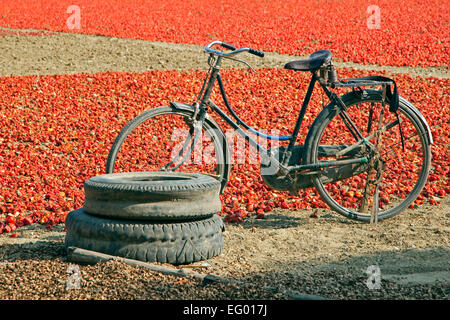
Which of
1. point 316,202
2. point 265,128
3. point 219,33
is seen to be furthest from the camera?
point 219,33

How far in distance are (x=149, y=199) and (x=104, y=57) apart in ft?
40.5

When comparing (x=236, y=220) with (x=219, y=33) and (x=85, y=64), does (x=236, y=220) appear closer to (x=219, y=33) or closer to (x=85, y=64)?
(x=85, y=64)

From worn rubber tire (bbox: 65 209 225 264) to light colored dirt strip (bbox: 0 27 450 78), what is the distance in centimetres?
1040

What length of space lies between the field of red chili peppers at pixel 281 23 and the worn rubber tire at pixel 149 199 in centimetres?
1203

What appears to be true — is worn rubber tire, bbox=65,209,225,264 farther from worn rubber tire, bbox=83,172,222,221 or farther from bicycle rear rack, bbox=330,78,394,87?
bicycle rear rack, bbox=330,78,394,87

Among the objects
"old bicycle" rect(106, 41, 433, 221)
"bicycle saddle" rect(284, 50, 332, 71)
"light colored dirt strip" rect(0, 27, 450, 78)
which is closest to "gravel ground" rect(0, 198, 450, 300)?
"old bicycle" rect(106, 41, 433, 221)

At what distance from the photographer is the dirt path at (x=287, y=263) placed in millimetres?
3535

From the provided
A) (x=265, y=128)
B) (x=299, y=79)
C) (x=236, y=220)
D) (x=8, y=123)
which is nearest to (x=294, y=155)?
(x=236, y=220)

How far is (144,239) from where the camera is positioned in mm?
4082

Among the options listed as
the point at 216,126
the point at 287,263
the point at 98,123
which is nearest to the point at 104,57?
the point at 98,123

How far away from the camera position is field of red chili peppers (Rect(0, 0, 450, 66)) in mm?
17344

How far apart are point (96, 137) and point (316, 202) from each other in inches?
161

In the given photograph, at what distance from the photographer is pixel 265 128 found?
9.23m

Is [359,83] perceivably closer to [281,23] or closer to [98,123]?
[98,123]
